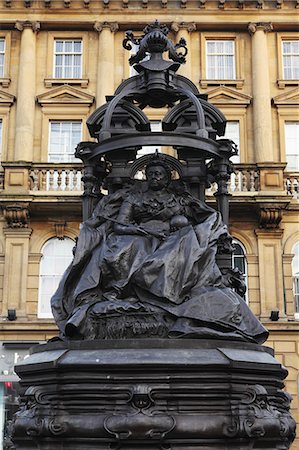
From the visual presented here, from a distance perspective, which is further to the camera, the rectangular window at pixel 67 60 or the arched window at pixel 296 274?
the rectangular window at pixel 67 60

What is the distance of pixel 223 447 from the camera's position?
531cm

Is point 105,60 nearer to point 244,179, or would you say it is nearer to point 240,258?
point 244,179

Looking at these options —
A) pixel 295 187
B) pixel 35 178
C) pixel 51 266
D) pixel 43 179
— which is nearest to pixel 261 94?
pixel 295 187

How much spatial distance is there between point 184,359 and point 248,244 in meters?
18.1

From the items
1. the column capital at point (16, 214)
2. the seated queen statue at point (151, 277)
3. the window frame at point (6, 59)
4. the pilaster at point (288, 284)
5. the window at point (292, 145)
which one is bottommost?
the seated queen statue at point (151, 277)

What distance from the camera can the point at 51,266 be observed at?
2341cm

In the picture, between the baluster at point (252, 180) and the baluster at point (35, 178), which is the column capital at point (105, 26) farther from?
the baluster at point (252, 180)

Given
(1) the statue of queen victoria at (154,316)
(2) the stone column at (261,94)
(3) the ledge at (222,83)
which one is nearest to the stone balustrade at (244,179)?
(2) the stone column at (261,94)

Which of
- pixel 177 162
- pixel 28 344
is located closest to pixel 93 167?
pixel 177 162

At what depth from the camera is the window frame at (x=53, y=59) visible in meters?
25.6

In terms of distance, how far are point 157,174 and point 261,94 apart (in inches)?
719

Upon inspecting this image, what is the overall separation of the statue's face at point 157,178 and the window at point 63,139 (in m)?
17.6

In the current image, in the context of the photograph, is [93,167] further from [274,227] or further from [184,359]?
[274,227]

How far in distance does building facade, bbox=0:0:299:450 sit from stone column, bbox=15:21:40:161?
36 mm
